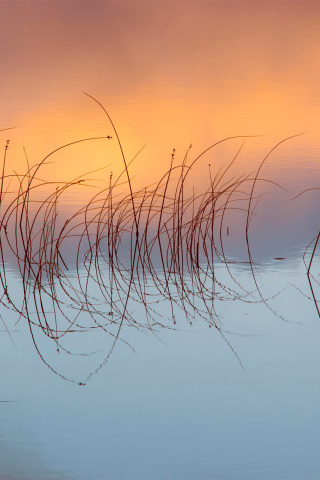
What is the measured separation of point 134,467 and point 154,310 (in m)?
1.06

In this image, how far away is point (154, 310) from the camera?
2.70 metres

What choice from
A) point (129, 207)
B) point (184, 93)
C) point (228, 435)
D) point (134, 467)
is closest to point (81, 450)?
point (134, 467)

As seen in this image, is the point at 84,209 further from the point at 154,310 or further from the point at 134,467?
the point at 134,467

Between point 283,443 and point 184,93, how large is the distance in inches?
224

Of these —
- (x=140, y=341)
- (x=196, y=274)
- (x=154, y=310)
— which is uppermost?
(x=196, y=274)

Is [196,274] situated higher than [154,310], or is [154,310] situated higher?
[196,274]

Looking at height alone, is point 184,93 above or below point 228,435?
above

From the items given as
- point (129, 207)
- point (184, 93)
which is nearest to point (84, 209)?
point (129, 207)

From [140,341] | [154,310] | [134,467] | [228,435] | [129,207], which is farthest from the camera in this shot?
[129,207]

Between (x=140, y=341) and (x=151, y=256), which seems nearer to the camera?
(x=140, y=341)

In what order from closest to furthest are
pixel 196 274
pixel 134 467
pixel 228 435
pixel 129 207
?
pixel 134 467 < pixel 228 435 < pixel 196 274 < pixel 129 207

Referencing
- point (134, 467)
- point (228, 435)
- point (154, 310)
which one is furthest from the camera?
point (154, 310)

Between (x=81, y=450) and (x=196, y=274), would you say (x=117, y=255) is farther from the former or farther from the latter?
(x=81, y=450)

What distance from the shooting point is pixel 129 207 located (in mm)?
3615
